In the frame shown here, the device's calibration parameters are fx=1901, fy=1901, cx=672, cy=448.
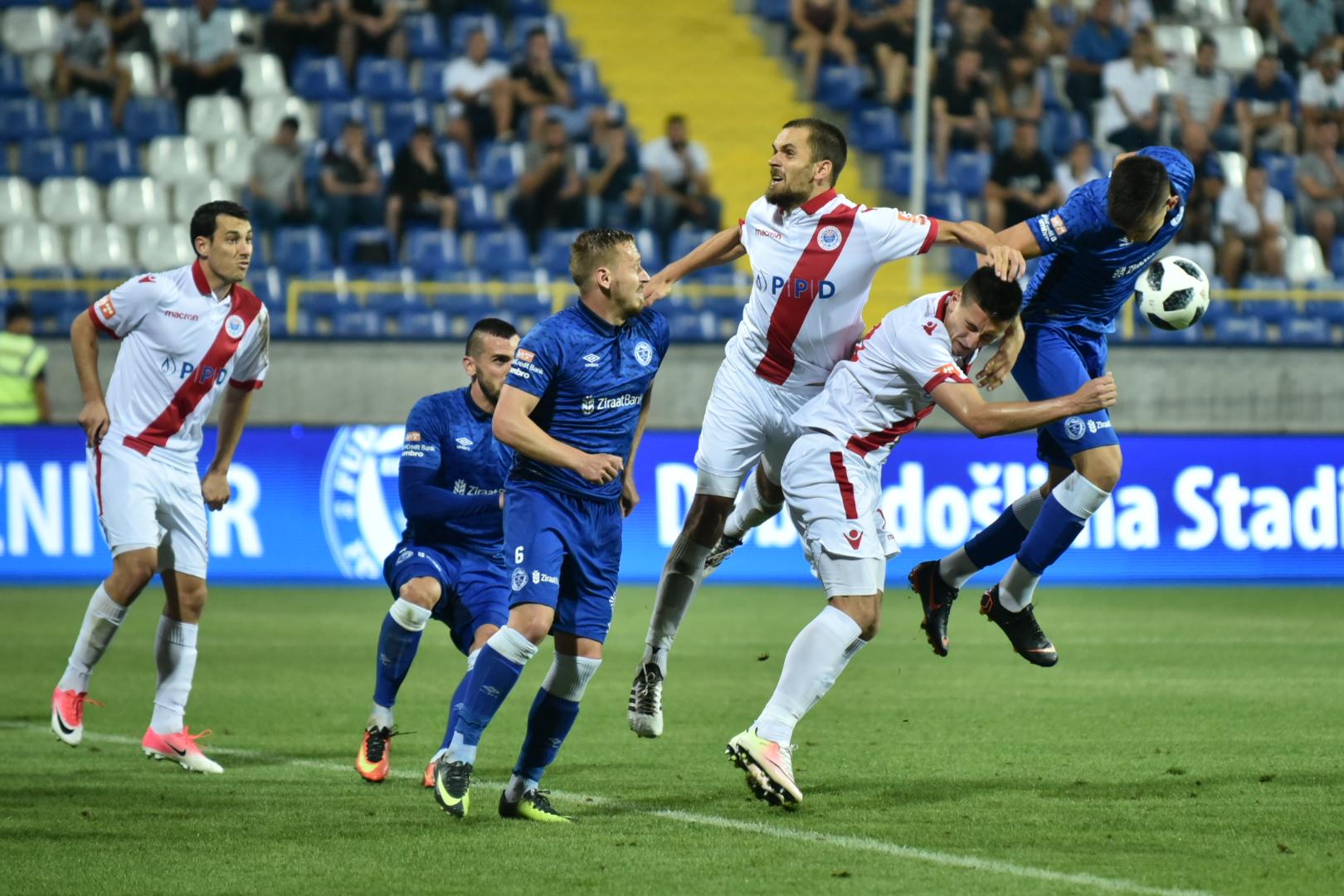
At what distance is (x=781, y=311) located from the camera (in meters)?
7.66

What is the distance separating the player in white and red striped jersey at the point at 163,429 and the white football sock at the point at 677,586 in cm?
199

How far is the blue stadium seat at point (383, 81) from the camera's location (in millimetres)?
19797

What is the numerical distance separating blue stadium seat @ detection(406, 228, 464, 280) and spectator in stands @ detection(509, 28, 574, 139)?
1.50 m

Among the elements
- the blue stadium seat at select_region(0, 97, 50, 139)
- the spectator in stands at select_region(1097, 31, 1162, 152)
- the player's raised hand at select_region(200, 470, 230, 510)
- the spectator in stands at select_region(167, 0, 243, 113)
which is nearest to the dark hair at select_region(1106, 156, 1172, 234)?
the player's raised hand at select_region(200, 470, 230, 510)

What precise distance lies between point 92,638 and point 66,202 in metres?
11.6

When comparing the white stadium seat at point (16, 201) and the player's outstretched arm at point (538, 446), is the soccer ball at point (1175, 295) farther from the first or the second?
the white stadium seat at point (16, 201)

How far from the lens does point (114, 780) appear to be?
24.6ft

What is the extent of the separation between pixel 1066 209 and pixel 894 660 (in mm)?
4443

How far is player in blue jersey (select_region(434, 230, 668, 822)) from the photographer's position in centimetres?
646

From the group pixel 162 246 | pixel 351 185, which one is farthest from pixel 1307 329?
pixel 162 246

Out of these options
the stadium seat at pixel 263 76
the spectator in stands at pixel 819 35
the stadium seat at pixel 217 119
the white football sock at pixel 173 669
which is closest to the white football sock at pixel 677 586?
the white football sock at pixel 173 669

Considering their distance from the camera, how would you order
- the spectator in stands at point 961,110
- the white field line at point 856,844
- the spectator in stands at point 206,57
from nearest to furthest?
the white field line at point 856,844, the spectator in stands at point 206,57, the spectator in stands at point 961,110

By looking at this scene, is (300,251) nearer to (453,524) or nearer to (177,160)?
(177,160)

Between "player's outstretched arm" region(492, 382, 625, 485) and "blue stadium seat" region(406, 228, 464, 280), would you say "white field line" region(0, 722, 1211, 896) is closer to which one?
"player's outstretched arm" region(492, 382, 625, 485)
